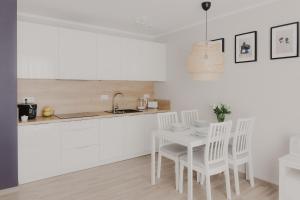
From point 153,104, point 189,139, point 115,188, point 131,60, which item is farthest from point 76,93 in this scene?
point 189,139

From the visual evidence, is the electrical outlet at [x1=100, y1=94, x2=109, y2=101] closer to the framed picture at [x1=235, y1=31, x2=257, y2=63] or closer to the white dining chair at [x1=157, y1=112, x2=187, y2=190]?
the white dining chair at [x1=157, y1=112, x2=187, y2=190]

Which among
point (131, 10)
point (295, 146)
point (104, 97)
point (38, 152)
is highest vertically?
point (131, 10)

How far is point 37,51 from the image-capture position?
10.1 feet

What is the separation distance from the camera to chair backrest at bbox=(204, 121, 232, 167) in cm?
235

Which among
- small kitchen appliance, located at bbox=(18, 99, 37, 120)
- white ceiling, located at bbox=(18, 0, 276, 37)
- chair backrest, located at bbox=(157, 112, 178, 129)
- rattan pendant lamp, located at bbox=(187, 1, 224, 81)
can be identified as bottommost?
chair backrest, located at bbox=(157, 112, 178, 129)

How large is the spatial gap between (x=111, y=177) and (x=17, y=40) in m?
2.23

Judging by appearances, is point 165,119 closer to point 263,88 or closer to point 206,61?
point 206,61

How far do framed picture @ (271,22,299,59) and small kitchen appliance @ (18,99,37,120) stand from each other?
10.8ft

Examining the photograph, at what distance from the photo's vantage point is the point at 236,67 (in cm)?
323

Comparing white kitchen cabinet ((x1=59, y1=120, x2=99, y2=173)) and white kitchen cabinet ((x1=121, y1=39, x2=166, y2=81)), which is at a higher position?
white kitchen cabinet ((x1=121, y1=39, x2=166, y2=81))

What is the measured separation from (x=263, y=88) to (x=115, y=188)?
7.62ft

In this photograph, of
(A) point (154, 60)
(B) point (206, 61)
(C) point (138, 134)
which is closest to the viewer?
(B) point (206, 61)

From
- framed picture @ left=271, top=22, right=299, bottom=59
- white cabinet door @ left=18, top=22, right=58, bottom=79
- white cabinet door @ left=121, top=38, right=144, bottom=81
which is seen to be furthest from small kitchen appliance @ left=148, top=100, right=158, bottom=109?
framed picture @ left=271, top=22, right=299, bottom=59

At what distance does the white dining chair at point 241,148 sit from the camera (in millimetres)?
2613
